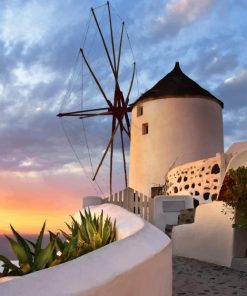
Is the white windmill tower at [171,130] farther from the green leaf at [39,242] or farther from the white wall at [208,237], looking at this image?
the green leaf at [39,242]

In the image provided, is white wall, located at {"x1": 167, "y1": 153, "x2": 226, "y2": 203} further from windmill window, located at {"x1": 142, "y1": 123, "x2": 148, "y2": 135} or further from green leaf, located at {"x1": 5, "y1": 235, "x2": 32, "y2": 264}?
green leaf, located at {"x1": 5, "y1": 235, "x2": 32, "y2": 264}

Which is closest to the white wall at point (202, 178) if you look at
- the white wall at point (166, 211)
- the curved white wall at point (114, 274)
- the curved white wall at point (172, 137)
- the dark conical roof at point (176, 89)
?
the curved white wall at point (172, 137)

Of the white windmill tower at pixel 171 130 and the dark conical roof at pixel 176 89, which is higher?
the dark conical roof at pixel 176 89

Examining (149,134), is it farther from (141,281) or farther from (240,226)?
(141,281)

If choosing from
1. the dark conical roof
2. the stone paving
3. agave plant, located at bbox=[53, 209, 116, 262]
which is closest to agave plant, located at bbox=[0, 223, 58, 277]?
agave plant, located at bbox=[53, 209, 116, 262]

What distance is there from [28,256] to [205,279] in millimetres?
4637

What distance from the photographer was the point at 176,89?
2900 cm

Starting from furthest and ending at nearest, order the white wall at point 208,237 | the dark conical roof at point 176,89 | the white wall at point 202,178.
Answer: the dark conical roof at point 176,89 → the white wall at point 202,178 → the white wall at point 208,237

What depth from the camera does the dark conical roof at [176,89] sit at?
28641 mm

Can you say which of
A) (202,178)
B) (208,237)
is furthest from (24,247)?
(202,178)

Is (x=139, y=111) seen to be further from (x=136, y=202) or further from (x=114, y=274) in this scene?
(x=114, y=274)

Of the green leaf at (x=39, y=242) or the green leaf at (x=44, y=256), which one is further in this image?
the green leaf at (x=39, y=242)

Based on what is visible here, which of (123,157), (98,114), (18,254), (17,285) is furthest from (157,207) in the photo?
(98,114)

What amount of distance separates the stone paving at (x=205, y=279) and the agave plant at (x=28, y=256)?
320 cm
